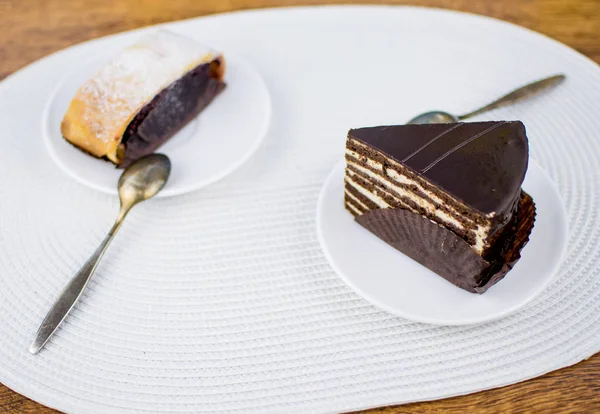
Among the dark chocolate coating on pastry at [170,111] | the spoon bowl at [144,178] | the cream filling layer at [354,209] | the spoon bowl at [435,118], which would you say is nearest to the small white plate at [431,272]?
the cream filling layer at [354,209]

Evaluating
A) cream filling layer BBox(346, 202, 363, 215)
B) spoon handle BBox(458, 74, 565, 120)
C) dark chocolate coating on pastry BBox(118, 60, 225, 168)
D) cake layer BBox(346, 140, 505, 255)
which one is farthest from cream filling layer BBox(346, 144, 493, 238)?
dark chocolate coating on pastry BBox(118, 60, 225, 168)

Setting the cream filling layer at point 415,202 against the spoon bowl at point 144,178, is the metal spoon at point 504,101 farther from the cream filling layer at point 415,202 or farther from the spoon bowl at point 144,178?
the spoon bowl at point 144,178

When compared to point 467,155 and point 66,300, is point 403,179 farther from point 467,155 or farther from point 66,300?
point 66,300

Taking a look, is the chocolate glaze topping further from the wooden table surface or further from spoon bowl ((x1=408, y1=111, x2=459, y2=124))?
the wooden table surface

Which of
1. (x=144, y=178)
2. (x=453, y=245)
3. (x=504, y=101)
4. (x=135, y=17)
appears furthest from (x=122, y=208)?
(x=504, y=101)

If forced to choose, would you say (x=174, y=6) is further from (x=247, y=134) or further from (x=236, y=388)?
(x=236, y=388)
